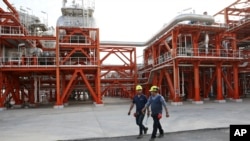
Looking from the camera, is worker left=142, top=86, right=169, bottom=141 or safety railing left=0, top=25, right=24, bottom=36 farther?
safety railing left=0, top=25, right=24, bottom=36

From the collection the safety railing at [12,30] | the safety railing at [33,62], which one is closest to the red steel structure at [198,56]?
the safety railing at [33,62]

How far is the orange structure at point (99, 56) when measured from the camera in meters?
26.2

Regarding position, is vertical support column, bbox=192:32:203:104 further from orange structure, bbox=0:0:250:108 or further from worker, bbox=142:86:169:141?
worker, bbox=142:86:169:141

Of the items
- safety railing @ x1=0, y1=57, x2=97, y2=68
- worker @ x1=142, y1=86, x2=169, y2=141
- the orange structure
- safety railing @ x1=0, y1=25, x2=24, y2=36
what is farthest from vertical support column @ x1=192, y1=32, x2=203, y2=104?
safety railing @ x1=0, y1=25, x2=24, y2=36

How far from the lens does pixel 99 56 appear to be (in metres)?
27.8

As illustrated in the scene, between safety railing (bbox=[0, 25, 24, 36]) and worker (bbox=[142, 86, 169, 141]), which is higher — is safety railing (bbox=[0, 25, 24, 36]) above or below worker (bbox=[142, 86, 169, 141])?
above

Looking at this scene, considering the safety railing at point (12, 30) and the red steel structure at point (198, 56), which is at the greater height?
the safety railing at point (12, 30)

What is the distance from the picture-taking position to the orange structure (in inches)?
1033

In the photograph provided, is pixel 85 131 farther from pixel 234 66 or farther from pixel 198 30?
pixel 234 66

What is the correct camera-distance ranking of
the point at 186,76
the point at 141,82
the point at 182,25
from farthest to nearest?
the point at 141,82, the point at 186,76, the point at 182,25

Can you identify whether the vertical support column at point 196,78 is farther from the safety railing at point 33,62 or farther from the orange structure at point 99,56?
the safety railing at point 33,62

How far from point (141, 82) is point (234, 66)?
51.6ft

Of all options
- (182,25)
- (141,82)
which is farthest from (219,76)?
(141,82)

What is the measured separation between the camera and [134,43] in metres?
41.0
